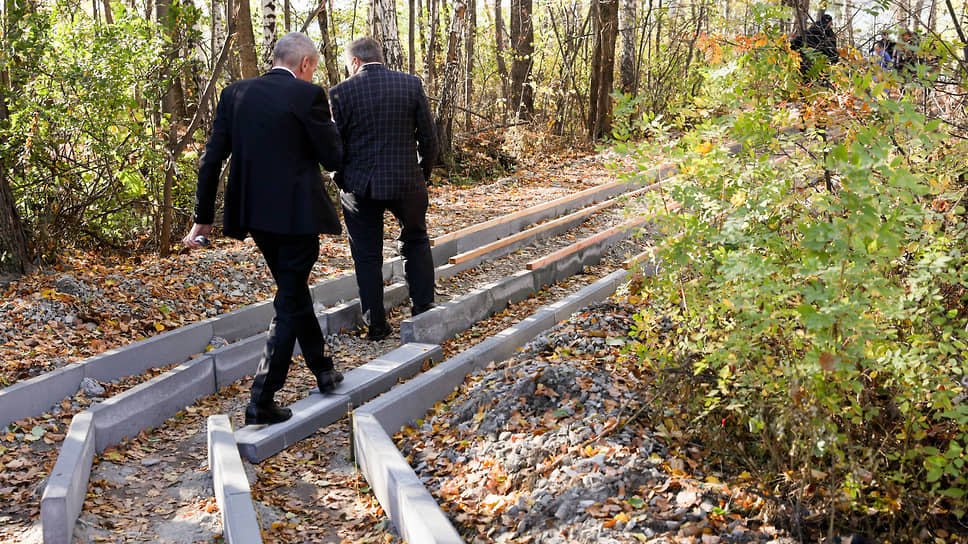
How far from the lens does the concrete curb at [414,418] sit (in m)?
3.08

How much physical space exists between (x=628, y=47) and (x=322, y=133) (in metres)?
13.9

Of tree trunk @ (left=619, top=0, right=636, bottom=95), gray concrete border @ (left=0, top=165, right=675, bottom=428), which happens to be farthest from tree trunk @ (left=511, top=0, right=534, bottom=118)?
gray concrete border @ (left=0, top=165, right=675, bottom=428)

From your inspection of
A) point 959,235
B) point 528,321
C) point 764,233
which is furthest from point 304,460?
point 959,235

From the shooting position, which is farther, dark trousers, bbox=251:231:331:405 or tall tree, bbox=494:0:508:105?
tall tree, bbox=494:0:508:105

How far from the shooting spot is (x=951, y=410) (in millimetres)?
2816

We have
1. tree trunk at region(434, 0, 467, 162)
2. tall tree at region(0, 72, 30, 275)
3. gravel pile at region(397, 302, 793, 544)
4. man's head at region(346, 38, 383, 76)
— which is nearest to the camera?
gravel pile at region(397, 302, 793, 544)

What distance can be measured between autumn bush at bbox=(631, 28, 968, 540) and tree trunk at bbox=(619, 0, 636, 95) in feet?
43.0

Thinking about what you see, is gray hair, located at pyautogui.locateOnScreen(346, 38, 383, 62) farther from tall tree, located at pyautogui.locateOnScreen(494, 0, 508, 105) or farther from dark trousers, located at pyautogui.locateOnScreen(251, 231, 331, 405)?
tall tree, located at pyautogui.locateOnScreen(494, 0, 508, 105)

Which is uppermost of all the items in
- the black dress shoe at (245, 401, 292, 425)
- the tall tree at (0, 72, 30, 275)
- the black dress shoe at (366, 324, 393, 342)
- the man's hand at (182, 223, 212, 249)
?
the man's hand at (182, 223, 212, 249)

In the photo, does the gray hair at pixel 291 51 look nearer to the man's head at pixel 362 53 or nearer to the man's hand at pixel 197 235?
the man's hand at pixel 197 235

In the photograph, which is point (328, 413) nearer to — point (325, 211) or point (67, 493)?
point (325, 211)

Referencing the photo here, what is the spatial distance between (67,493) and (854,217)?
10.5 ft

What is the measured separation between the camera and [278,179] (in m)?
4.14

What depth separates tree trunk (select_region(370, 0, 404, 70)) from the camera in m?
11.5
